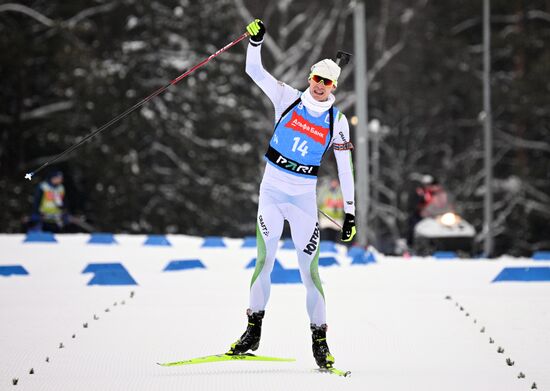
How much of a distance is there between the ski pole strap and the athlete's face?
47 centimetres

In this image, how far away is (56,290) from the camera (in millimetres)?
12656

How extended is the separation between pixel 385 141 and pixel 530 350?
38.3m

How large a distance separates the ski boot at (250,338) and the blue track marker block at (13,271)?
6.44m

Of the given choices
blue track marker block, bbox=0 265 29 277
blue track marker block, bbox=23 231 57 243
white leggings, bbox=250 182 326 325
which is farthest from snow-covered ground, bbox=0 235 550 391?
blue track marker block, bbox=23 231 57 243

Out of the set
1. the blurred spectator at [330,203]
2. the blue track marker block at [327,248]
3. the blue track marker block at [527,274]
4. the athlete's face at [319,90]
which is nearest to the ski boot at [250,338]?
the athlete's face at [319,90]

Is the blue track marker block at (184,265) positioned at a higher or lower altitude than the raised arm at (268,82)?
higher

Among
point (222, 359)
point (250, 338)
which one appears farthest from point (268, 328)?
point (222, 359)

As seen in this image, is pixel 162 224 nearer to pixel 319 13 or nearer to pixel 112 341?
pixel 319 13

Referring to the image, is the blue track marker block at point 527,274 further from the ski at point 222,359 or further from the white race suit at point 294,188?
the ski at point 222,359

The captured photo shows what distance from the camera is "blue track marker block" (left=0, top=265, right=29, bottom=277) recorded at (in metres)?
14.0

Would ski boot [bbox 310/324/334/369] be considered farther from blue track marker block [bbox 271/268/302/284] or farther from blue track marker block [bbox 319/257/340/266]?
blue track marker block [bbox 319/257/340/266]

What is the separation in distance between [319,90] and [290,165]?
56 cm

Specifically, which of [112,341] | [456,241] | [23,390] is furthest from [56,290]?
[456,241]

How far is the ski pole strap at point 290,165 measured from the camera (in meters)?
8.35
